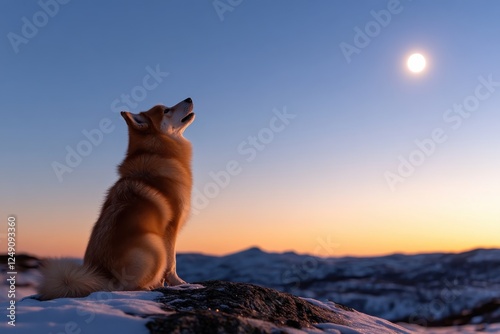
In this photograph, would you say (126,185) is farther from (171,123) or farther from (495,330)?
(495,330)

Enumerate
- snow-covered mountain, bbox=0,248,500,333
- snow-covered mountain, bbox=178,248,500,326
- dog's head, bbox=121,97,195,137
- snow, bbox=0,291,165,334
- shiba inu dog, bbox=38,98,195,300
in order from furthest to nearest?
snow-covered mountain, bbox=178,248,500,326
snow-covered mountain, bbox=0,248,500,333
dog's head, bbox=121,97,195,137
shiba inu dog, bbox=38,98,195,300
snow, bbox=0,291,165,334

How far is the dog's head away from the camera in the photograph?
7508 millimetres

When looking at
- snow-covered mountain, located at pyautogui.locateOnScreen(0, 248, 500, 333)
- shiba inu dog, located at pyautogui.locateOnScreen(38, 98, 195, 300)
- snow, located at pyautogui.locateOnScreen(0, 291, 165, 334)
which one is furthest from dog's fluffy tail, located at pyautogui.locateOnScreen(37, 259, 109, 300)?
snow-covered mountain, located at pyautogui.locateOnScreen(0, 248, 500, 333)

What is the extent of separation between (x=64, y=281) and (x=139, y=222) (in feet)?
4.04

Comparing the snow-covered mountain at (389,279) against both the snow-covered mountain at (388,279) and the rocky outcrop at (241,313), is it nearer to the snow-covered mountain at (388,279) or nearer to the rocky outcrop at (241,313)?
the snow-covered mountain at (388,279)

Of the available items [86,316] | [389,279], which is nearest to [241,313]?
[86,316]

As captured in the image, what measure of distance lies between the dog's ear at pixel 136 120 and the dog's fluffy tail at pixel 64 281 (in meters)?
2.77

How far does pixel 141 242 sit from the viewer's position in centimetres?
587

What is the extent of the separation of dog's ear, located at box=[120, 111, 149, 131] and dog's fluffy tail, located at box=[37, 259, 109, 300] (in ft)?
9.09

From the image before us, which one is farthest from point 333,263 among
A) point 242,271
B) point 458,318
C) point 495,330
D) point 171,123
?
point 171,123

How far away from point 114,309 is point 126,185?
8.79 ft

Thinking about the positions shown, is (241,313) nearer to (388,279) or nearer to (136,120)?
(136,120)

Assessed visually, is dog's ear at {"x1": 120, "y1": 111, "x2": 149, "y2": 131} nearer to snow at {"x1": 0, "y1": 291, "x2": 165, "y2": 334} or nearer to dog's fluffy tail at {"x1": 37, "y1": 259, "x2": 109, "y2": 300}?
dog's fluffy tail at {"x1": 37, "y1": 259, "x2": 109, "y2": 300}

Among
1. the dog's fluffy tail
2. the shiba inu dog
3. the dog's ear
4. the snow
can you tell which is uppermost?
the dog's ear
